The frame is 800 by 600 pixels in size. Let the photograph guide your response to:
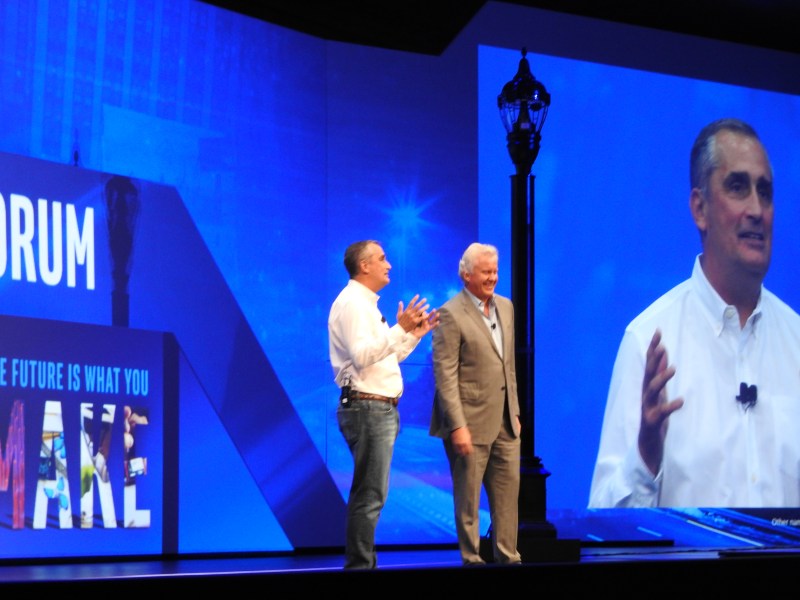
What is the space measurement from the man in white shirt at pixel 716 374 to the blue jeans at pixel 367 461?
3505 millimetres

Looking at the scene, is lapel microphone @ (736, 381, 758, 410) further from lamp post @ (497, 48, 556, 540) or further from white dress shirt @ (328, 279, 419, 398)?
white dress shirt @ (328, 279, 419, 398)

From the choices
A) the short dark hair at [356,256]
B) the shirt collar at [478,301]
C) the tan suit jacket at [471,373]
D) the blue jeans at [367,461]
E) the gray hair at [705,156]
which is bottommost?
the blue jeans at [367,461]

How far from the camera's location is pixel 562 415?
7.49 m

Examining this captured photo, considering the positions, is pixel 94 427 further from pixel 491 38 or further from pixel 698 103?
pixel 698 103

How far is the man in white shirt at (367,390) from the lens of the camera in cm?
419

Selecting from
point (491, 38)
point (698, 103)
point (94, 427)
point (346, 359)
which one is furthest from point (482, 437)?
point (698, 103)

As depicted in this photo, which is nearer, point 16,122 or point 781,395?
point 16,122

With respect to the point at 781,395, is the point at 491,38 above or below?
above

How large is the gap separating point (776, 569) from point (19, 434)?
132 inches

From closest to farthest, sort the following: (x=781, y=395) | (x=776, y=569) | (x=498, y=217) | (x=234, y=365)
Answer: (x=776, y=569), (x=234, y=365), (x=498, y=217), (x=781, y=395)

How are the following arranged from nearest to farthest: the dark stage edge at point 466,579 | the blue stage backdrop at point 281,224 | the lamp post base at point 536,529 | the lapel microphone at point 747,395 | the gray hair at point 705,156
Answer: the dark stage edge at point 466,579
the lamp post base at point 536,529
the blue stage backdrop at point 281,224
the lapel microphone at point 747,395
the gray hair at point 705,156

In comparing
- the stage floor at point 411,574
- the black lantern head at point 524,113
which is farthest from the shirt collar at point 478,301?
the black lantern head at point 524,113

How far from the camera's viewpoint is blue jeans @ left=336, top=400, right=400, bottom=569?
4.22 m

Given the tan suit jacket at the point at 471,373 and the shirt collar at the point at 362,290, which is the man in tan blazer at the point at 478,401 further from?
the shirt collar at the point at 362,290
